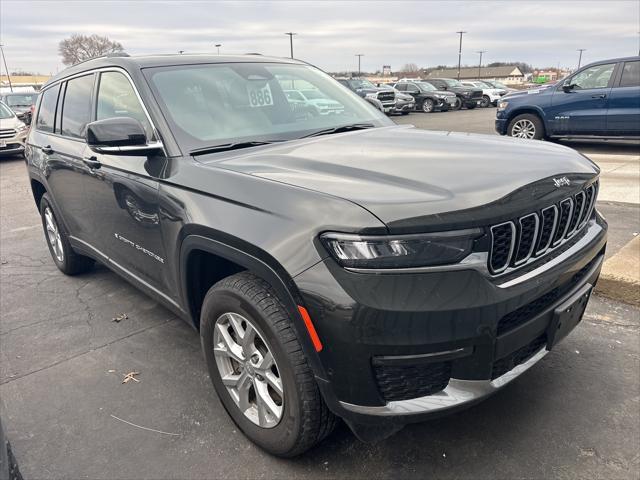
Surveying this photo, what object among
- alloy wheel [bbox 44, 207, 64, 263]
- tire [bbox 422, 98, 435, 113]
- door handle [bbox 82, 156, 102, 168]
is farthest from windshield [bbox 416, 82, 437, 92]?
door handle [bbox 82, 156, 102, 168]

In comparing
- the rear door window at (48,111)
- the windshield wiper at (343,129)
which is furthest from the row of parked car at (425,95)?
the windshield wiper at (343,129)

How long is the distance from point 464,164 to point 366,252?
0.72 meters

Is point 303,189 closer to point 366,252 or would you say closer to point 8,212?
point 366,252

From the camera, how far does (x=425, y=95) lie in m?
27.3

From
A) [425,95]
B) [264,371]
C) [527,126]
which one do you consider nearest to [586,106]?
[527,126]

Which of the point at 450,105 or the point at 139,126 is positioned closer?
the point at 139,126

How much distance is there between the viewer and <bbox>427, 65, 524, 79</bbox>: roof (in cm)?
8881

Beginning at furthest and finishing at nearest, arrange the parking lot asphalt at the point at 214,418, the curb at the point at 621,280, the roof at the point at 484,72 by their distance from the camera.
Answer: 1. the roof at the point at 484,72
2. the curb at the point at 621,280
3. the parking lot asphalt at the point at 214,418

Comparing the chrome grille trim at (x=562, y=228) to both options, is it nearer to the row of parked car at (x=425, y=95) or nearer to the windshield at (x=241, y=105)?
the windshield at (x=241, y=105)

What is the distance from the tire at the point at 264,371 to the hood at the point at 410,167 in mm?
514

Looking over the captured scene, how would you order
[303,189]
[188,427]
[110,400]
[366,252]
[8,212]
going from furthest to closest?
[8,212] → [110,400] → [188,427] → [303,189] → [366,252]

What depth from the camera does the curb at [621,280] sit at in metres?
3.69

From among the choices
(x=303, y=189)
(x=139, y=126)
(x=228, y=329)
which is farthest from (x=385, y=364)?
(x=139, y=126)

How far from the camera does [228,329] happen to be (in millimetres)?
2412
